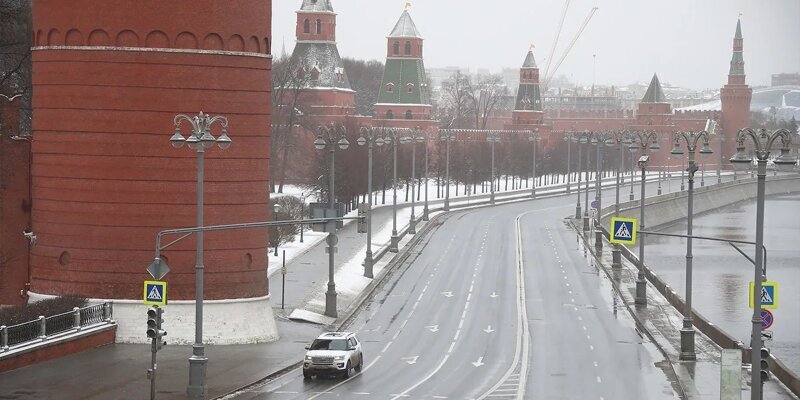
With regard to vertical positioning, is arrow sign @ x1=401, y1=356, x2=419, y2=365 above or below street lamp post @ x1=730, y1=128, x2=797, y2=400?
below

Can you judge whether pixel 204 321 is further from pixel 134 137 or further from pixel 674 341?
pixel 674 341

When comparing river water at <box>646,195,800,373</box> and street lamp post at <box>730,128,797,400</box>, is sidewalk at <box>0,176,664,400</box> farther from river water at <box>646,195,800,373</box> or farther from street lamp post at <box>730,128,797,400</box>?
river water at <box>646,195,800,373</box>

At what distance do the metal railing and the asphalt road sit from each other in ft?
21.9

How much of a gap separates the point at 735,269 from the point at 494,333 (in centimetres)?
5806

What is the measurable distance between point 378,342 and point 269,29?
11357 millimetres

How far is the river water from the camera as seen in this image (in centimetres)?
7068

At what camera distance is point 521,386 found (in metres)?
38.2

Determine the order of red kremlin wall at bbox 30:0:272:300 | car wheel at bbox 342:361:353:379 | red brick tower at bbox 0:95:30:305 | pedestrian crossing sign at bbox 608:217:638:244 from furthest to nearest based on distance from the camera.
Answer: pedestrian crossing sign at bbox 608:217:638:244 → red brick tower at bbox 0:95:30:305 → red kremlin wall at bbox 30:0:272:300 → car wheel at bbox 342:361:353:379

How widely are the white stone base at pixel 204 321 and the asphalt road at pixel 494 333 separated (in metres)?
3.98

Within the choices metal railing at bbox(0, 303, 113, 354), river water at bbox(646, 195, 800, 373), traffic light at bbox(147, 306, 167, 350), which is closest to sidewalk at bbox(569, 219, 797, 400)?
river water at bbox(646, 195, 800, 373)

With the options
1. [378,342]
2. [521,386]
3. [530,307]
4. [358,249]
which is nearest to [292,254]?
[358,249]

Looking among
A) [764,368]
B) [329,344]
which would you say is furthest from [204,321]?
[764,368]

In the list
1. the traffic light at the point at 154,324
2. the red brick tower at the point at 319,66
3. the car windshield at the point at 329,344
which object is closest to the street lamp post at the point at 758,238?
the car windshield at the point at 329,344

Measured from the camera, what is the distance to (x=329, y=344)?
3912 cm
